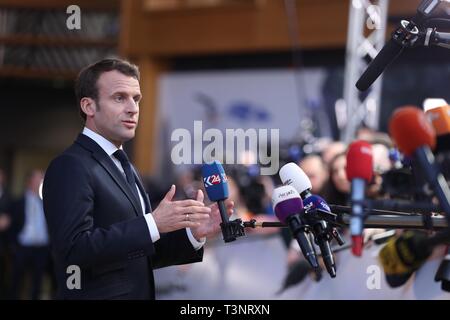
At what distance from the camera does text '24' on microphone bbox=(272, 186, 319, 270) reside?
8.68ft

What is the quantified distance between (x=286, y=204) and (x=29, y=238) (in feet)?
29.1

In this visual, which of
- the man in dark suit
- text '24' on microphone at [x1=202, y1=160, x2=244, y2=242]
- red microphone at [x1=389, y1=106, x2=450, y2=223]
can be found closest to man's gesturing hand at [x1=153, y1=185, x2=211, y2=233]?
the man in dark suit

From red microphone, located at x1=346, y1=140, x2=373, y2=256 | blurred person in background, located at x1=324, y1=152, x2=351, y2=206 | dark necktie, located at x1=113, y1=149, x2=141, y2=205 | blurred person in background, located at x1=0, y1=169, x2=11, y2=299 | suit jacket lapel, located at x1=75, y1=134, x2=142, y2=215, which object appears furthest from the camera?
blurred person in background, located at x1=0, y1=169, x2=11, y2=299

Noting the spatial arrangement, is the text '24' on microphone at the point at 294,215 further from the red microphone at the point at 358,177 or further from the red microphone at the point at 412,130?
the red microphone at the point at 412,130

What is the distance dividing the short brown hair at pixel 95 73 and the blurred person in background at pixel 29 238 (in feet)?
26.7

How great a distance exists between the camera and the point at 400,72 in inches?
490

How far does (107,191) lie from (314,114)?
8905 millimetres

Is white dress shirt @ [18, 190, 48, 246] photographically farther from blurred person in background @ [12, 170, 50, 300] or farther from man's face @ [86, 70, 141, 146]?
man's face @ [86, 70, 141, 146]

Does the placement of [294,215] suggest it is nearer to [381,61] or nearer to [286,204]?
[286,204]

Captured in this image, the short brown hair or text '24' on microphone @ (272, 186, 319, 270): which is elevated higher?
the short brown hair

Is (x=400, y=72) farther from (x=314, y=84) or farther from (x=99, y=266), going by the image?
(x=99, y=266)

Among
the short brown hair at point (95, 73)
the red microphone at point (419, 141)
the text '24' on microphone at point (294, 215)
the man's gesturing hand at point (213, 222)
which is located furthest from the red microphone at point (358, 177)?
the short brown hair at point (95, 73)
